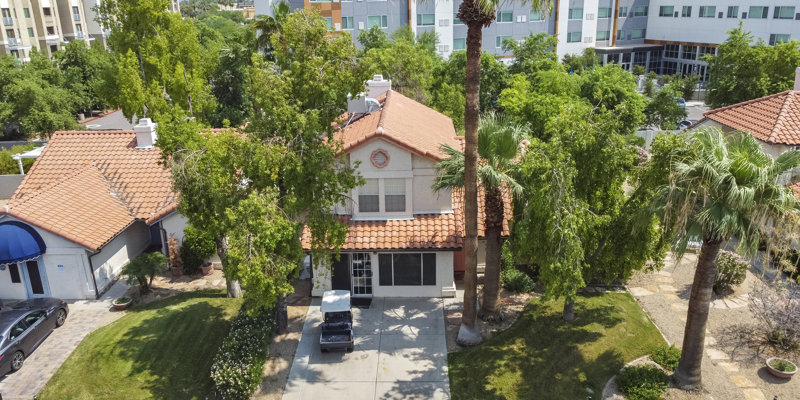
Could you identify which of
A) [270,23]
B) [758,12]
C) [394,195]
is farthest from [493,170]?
[758,12]

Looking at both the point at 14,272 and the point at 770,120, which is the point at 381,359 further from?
the point at 770,120

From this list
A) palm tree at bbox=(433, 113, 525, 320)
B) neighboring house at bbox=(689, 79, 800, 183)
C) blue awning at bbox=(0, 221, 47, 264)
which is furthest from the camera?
neighboring house at bbox=(689, 79, 800, 183)

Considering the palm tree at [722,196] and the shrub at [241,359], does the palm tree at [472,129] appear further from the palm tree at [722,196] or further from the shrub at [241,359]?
the shrub at [241,359]

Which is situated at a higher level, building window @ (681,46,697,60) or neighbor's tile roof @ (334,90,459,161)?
building window @ (681,46,697,60)

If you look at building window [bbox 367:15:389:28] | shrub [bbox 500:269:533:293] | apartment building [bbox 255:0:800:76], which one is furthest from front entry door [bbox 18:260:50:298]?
building window [bbox 367:15:389:28]

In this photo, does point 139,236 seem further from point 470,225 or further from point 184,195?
point 470,225

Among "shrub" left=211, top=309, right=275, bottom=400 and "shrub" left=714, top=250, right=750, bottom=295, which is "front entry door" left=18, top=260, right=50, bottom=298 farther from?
"shrub" left=714, top=250, right=750, bottom=295

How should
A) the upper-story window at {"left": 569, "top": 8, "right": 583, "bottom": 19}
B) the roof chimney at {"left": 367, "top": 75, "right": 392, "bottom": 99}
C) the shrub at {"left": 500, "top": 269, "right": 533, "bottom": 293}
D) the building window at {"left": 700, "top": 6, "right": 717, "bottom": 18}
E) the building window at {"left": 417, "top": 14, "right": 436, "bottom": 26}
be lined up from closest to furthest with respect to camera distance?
1. the shrub at {"left": 500, "top": 269, "right": 533, "bottom": 293}
2. the roof chimney at {"left": 367, "top": 75, "right": 392, "bottom": 99}
3. the building window at {"left": 417, "top": 14, "right": 436, "bottom": 26}
4. the building window at {"left": 700, "top": 6, "right": 717, "bottom": 18}
5. the upper-story window at {"left": 569, "top": 8, "right": 583, "bottom": 19}

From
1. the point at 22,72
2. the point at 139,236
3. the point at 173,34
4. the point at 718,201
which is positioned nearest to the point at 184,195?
the point at 139,236
